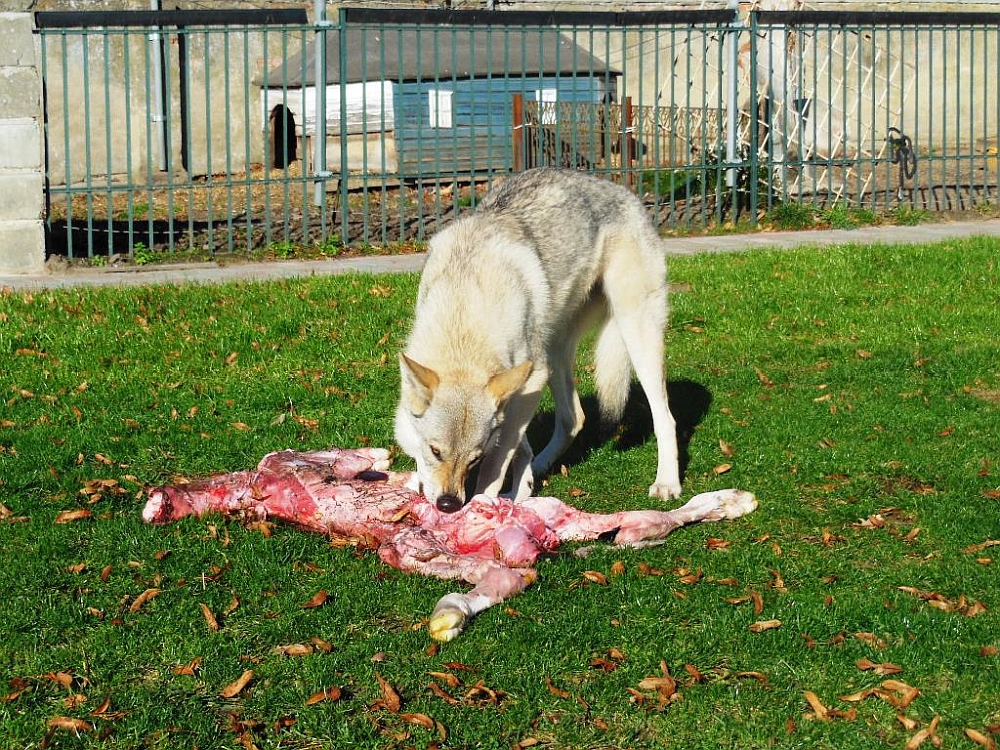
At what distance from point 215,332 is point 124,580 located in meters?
4.37

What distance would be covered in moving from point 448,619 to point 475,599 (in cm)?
23

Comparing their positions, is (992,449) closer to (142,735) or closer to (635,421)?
(635,421)

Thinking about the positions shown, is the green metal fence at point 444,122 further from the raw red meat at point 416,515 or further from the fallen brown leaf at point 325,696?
the fallen brown leaf at point 325,696

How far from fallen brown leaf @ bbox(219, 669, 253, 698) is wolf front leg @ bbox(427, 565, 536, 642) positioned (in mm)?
705

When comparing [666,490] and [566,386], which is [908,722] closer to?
[666,490]

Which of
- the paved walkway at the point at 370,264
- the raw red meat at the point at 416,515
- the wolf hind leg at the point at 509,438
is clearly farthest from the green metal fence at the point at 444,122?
the raw red meat at the point at 416,515

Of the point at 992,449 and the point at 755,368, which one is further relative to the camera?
the point at 755,368

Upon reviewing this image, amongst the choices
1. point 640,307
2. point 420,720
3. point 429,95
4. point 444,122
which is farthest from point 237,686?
point 429,95

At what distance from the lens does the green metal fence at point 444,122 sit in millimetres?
13695

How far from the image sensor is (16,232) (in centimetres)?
1202

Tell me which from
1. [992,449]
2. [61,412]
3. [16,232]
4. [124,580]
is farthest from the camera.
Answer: [16,232]

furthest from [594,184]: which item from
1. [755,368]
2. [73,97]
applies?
[73,97]

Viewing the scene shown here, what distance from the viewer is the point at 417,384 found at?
545 cm

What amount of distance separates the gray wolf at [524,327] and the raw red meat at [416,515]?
0.53 feet
